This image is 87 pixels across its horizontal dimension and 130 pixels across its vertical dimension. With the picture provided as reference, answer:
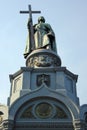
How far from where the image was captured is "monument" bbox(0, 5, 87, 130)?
18.4 meters

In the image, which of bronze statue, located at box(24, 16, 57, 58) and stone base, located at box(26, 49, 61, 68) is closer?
stone base, located at box(26, 49, 61, 68)

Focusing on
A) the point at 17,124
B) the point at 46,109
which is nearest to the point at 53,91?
the point at 46,109

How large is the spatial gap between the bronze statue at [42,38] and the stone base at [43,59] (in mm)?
814

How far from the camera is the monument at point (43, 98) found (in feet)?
60.3

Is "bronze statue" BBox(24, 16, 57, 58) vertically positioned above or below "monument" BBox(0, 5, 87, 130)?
above

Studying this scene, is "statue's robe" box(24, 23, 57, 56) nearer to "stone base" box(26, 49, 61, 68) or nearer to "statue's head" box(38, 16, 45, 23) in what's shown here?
"stone base" box(26, 49, 61, 68)

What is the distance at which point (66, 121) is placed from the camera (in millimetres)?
18422

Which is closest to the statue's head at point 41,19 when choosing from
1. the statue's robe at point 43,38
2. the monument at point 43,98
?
the statue's robe at point 43,38

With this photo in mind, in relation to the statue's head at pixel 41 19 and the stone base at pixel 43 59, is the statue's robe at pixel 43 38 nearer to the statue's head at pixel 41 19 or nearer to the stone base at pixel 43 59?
the stone base at pixel 43 59

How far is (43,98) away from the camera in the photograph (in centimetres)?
1930

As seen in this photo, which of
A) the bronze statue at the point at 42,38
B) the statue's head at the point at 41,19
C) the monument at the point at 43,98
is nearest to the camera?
the monument at the point at 43,98

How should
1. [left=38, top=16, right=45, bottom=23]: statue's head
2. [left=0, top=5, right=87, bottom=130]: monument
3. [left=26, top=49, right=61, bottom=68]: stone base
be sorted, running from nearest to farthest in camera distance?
[left=0, top=5, right=87, bottom=130]: monument, [left=26, top=49, right=61, bottom=68]: stone base, [left=38, top=16, right=45, bottom=23]: statue's head

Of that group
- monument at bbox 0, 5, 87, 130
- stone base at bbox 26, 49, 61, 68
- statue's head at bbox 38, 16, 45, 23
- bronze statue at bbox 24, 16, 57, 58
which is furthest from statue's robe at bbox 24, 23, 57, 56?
statue's head at bbox 38, 16, 45, 23

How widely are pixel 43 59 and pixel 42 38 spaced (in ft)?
8.00
